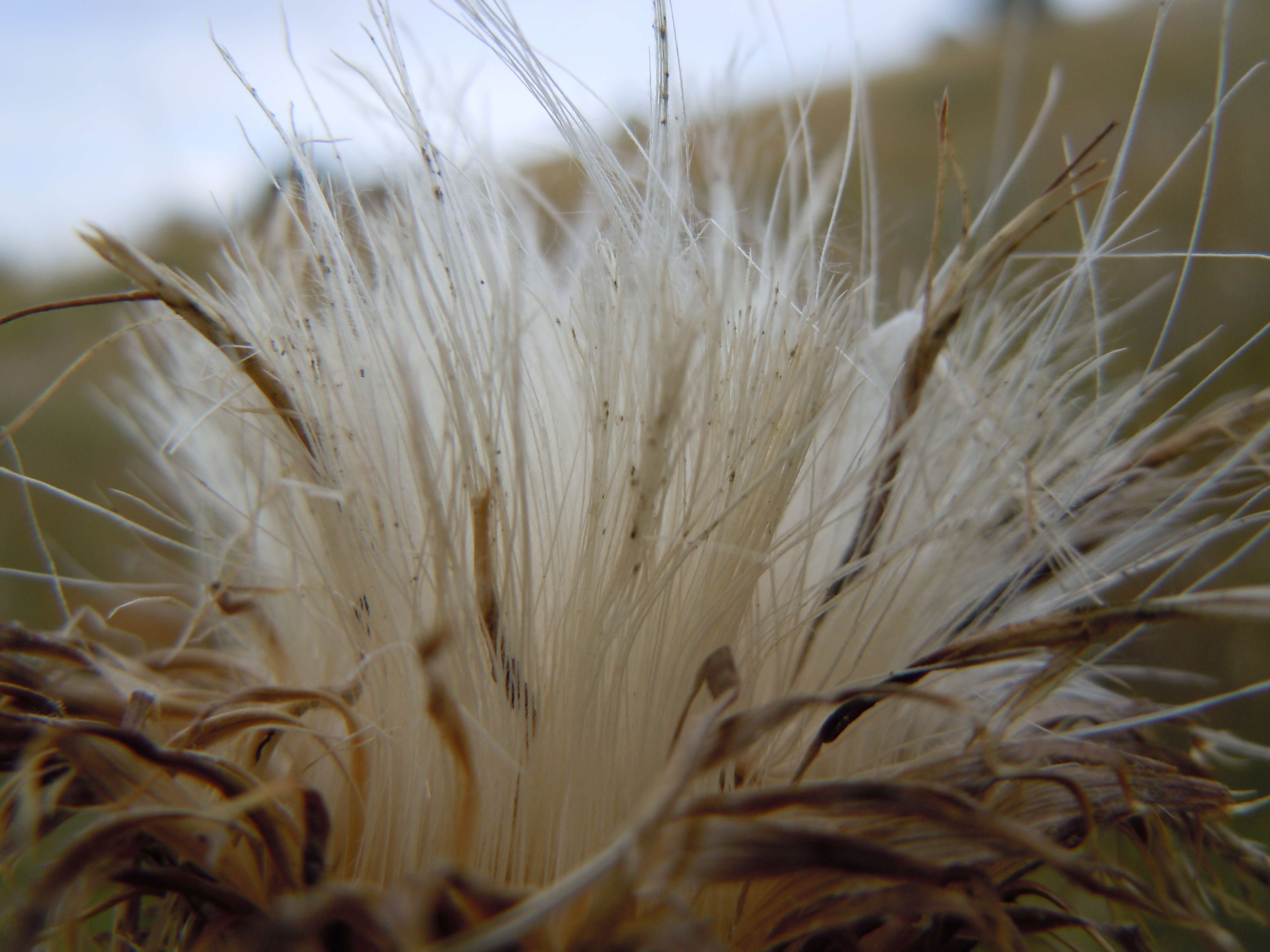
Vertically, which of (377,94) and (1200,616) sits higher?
(377,94)

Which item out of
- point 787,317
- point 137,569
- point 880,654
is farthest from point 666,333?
point 137,569

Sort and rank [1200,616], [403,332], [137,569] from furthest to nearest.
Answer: [137,569] → [403,332] → [1200,616]

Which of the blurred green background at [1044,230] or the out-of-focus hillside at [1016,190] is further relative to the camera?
the out-of-focus hillside at [1016,190]

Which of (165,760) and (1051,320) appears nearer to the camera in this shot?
(165,760)

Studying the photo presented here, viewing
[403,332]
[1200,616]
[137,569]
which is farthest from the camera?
[137,569]

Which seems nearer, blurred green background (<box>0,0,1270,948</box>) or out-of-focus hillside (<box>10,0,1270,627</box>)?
blurred green background (<box>0,0,1270,948</box>)

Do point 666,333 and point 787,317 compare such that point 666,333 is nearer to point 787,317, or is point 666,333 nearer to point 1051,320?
point 787,317

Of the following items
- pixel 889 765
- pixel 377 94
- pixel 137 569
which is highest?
pixel 377 94

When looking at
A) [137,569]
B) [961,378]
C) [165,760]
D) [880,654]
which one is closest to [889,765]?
[880,654]
